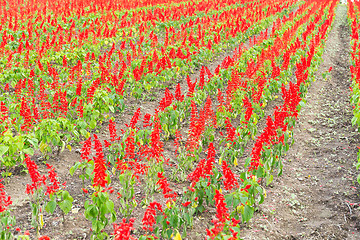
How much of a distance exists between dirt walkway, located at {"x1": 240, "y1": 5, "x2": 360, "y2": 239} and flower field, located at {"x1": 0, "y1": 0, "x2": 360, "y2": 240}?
0.31 metres

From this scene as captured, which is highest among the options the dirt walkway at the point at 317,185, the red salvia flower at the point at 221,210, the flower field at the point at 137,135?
the red salvia flower at the point at 221,210

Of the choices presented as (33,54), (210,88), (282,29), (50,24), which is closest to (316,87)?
(210,88)

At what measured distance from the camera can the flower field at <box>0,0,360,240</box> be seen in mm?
4742

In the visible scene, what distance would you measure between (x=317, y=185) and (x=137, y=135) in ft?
12.2

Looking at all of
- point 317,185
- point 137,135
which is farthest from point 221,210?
point 317,185

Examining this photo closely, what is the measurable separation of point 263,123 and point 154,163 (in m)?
4.50

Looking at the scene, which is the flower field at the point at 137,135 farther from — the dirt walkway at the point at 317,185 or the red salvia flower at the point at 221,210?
the dirt walkway at the point at 317,185

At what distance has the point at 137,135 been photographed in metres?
6.59

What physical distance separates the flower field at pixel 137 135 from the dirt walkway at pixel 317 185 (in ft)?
1.03

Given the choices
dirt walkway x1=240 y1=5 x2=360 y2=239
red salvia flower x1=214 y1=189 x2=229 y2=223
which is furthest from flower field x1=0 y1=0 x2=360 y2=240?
dirt walkway x1=240 y1=5 x2=360 y2=239

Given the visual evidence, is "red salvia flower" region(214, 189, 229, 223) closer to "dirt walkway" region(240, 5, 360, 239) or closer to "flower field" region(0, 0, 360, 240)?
"flower field" region(0, 0, 360, 240)

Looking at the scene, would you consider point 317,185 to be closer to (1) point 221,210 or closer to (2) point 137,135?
(2) point 137,135

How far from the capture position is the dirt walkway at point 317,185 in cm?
548

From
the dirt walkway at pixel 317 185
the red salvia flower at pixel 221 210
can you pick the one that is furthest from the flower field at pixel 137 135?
the dirt walkway at pixel 317 185
